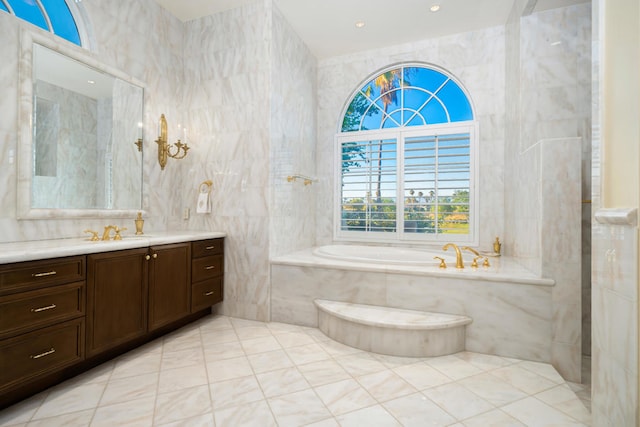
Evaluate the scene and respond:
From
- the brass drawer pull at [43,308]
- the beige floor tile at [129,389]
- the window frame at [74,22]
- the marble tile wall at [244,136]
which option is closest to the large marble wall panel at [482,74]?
the marble tile wall at [244,136]

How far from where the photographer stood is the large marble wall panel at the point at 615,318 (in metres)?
1.08

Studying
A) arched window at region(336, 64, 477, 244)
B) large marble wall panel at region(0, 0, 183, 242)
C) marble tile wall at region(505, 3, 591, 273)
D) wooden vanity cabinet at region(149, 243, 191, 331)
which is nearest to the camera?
large marble wall panel at region(0, 0, 183, 242)

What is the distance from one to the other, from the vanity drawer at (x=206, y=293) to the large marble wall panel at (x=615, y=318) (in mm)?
2636

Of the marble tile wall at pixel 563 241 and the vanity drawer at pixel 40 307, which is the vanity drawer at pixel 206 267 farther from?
the marble tile wall at pixel 563 241

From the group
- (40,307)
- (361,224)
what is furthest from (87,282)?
(361,224)

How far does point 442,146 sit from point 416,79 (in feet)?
2.95

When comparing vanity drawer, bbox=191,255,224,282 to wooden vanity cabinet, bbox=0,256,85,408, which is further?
vanity drawer, bbox=191,255,224,282

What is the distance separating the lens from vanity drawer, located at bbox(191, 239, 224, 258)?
8.72ft

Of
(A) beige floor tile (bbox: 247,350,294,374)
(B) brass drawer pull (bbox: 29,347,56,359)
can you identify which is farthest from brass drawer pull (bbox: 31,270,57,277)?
(A) beige floor tile (bbox: 247,350,294,374)

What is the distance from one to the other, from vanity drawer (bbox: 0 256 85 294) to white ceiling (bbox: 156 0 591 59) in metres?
2.60

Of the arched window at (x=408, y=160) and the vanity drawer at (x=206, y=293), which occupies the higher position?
the arched window at (x=408, y=160)

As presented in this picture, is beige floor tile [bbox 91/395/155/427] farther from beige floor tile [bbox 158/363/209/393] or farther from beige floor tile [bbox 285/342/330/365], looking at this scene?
beige floor tile [bbox 285/342/330/365]

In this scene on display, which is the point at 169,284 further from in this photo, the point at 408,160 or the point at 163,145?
the point at 408,160

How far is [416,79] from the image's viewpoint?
146 inches
